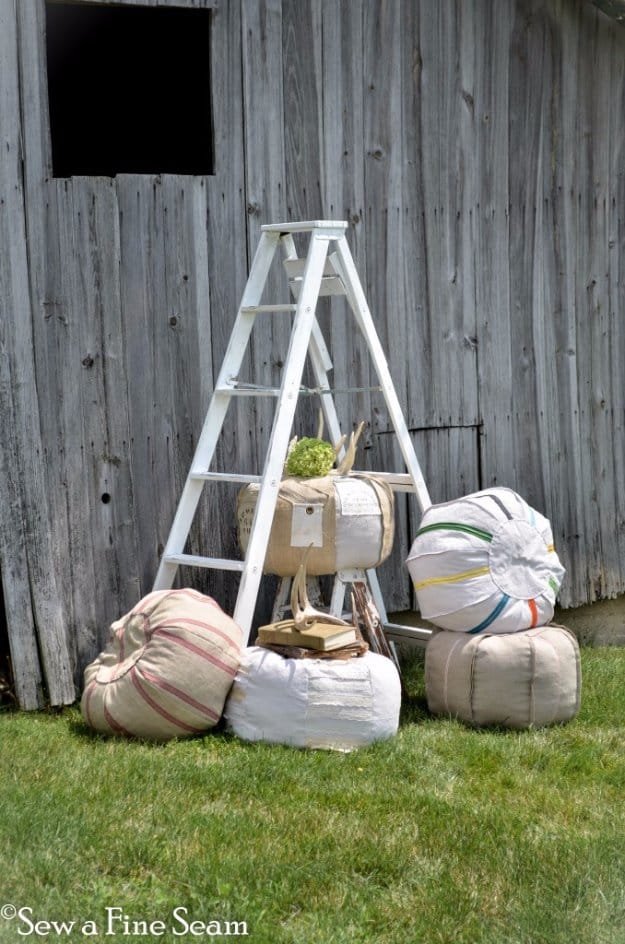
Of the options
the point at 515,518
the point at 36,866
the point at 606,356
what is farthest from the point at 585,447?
the point at 36,866

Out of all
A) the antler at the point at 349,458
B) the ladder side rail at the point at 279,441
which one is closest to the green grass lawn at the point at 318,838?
the ladder side rail at the point at 279,441

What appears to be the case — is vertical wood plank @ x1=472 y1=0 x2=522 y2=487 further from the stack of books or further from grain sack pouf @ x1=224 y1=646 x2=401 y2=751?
grain sack pouf @ x1=224 y1=646 x2=401 y2=751

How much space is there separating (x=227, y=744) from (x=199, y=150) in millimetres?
4610

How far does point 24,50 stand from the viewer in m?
4.95

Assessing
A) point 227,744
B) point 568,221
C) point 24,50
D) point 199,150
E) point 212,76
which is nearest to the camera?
point 227,744

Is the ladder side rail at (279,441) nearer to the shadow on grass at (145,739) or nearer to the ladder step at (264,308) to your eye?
the ladder step at (264,308)

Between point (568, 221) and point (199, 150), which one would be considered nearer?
point (568, 221)

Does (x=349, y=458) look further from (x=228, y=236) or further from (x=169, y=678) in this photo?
(x=169, y=678)

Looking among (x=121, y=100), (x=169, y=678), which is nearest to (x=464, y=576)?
(x=169, y=678)

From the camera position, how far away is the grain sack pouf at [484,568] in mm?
4941

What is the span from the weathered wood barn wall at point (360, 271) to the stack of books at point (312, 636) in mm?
832

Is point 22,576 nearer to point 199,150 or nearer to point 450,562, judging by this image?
point 450,562

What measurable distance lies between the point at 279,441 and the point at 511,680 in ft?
4.38

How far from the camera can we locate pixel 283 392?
4.93 metres
